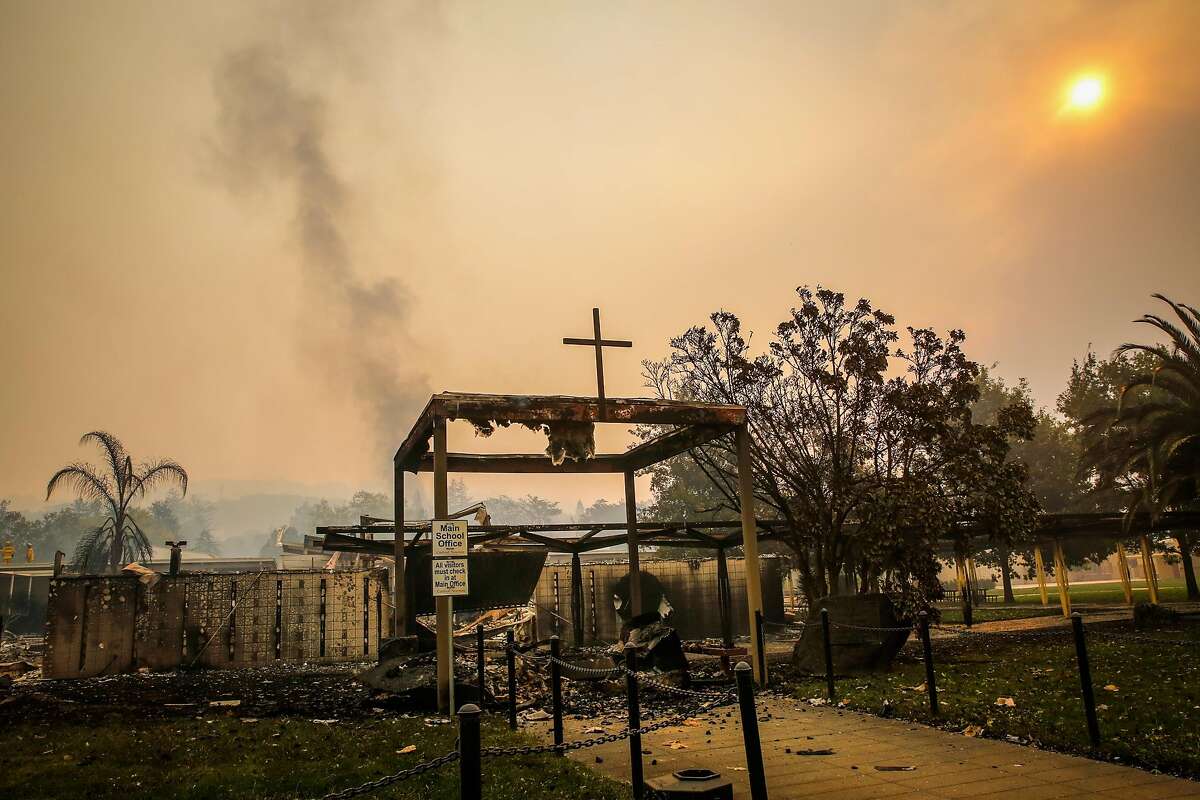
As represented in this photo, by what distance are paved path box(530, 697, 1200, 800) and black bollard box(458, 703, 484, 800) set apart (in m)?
3.08

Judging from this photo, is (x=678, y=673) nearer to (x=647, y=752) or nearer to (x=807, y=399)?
(x=647, y=752)

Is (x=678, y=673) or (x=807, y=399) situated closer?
(x=678, y=673)

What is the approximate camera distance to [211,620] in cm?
1789

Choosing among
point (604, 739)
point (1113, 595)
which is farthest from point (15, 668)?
point (1113, 595)

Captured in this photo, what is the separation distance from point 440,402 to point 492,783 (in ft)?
19.8

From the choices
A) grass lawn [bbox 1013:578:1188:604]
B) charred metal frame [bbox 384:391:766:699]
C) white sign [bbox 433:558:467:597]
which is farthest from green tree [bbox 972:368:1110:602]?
white sign [bbox 433:558:467:597]

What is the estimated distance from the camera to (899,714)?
882 centimetres

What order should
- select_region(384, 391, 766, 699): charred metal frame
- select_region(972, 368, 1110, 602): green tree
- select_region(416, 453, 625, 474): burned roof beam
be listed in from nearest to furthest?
1. select_region(384, 391, 766, 699): charred metal frame
2. select_region(416, 453, 625, 474): burned roof beam
3. select_region(972, 368, 1110, 602): green tree

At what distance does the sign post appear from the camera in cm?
1014

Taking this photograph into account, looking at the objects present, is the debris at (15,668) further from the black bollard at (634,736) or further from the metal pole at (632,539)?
the black bollard at (634,736)

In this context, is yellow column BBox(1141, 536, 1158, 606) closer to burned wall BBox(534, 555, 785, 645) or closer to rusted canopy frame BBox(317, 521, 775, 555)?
burned wall BBox(534, 555, 785, 645)

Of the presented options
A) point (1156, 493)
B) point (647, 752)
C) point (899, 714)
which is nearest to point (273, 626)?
point (647, 752)

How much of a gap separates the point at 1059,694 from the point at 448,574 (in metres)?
8.09

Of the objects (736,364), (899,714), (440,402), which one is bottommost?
(899,714)
